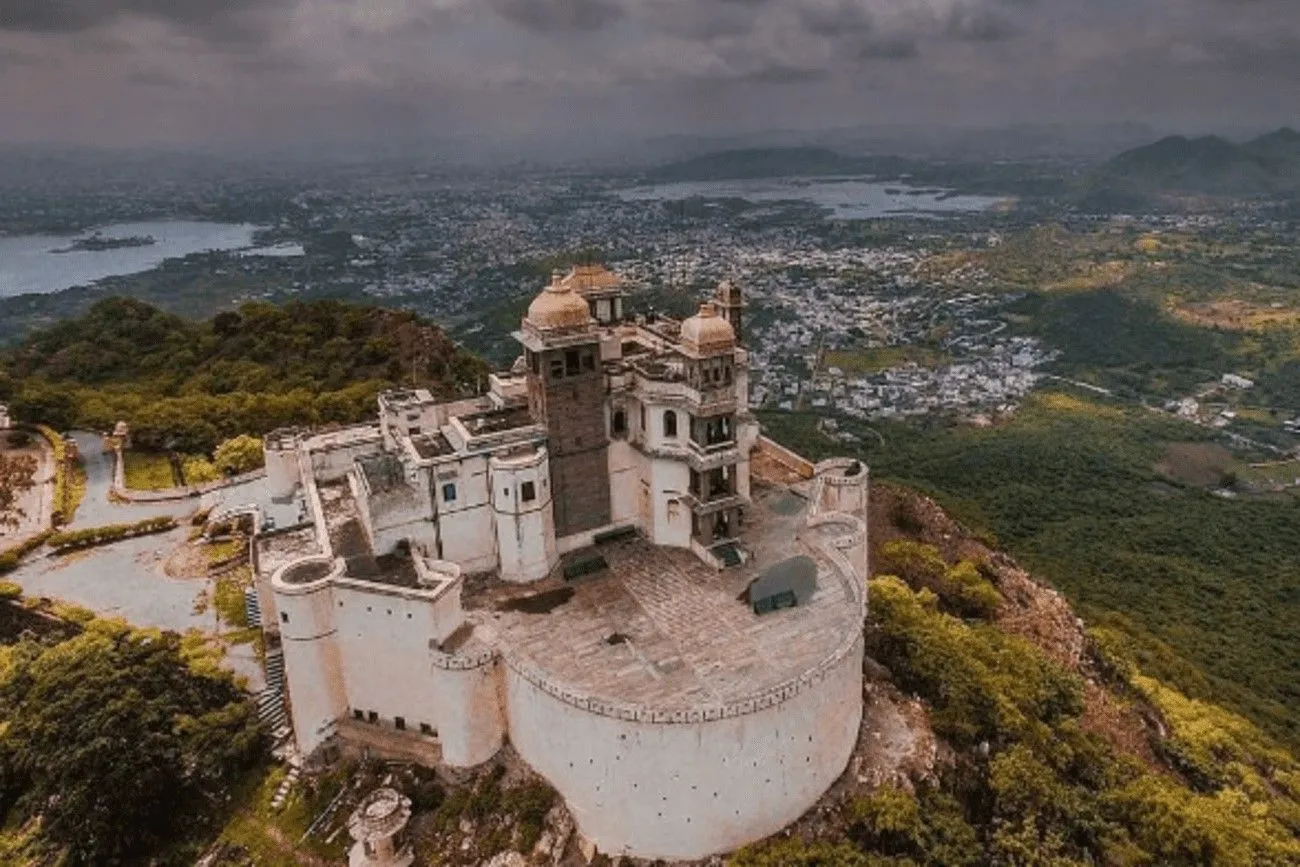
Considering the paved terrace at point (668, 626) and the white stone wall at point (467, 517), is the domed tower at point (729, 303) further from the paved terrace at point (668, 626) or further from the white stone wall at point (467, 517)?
the white stone wall at point (467, 517)

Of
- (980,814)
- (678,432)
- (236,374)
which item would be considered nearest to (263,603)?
(678,432)

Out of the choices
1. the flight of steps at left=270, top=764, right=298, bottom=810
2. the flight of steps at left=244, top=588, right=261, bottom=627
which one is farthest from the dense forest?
the flight of steps at left=270, top=764, right=298, bottom=810

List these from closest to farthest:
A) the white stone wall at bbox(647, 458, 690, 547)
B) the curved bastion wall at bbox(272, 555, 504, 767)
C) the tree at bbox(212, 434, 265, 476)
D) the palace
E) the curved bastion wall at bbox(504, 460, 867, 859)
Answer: the curved bastion wall at bbox(504, 460, 867, 859)
the palace
the curved bastion wall at bbox(272, 555, 504, 767)
the white stone wall at bbox(647, 458, 690, 547)
the tree at bbox(212, 434, 265, 476)

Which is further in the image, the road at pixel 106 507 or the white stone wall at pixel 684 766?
the road at pixel 106 507

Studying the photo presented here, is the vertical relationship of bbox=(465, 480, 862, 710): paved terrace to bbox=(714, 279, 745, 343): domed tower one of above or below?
below

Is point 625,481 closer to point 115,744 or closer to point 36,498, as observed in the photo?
point 115,744

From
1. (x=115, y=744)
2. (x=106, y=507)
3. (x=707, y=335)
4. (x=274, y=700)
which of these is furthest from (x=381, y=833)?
(x=106, y=507)

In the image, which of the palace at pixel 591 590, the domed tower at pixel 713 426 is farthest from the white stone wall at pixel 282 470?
the domed tower at pixel 713 426

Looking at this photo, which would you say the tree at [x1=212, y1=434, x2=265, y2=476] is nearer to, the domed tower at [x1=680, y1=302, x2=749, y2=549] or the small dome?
the small dome
